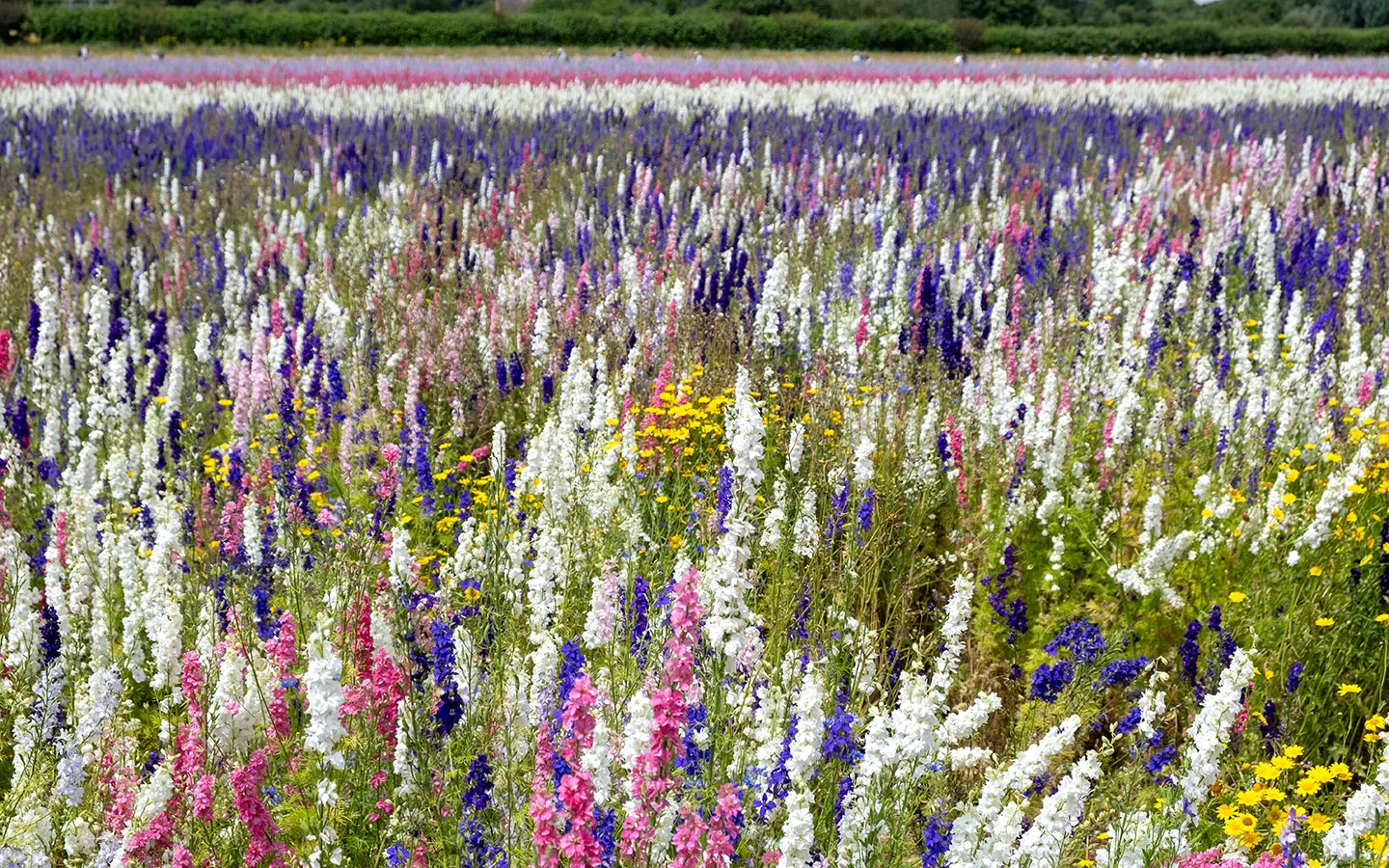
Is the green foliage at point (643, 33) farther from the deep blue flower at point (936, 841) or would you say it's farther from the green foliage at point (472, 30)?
the deep blue flower at point (936, 841)

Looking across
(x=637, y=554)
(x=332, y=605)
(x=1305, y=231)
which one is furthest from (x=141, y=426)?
(x=1305, y=231)

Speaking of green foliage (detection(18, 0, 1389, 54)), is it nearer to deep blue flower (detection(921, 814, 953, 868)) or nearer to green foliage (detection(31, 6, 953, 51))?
green foliage (detection(31, 6, 953, 51))

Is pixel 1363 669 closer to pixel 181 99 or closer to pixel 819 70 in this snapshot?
pixel 181 99

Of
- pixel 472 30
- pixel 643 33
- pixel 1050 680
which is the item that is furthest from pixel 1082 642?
pixel 472 30

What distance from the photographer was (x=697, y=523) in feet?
11.6

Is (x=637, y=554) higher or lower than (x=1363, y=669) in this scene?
higher

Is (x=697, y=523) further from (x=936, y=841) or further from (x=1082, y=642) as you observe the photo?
(x=936, y=841)

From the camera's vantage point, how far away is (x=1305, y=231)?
7.72 m

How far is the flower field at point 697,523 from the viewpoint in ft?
7.64

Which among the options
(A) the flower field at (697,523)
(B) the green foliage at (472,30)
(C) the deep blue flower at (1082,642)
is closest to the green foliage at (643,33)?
(B) the green foliage at (472,30)

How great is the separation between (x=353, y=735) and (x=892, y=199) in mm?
7318

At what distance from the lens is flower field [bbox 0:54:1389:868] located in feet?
7.64

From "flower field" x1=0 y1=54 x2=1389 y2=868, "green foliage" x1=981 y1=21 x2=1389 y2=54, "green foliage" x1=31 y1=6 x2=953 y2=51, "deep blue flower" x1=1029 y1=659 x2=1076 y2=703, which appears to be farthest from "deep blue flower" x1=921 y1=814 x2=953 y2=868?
"green foliage" x1=981 y1=21 x2=1389 y2=54

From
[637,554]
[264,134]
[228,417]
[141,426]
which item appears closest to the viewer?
[637,554]
